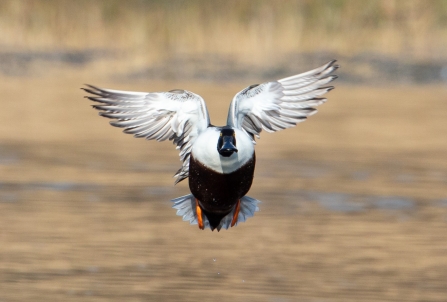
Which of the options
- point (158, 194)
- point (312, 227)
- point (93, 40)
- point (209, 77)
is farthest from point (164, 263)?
point (93, 40)

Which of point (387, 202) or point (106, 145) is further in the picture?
point (106, 145)

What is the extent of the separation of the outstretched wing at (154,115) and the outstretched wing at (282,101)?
14.8 inches

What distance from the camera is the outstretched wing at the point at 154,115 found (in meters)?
6.67

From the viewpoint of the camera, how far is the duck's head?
5879mm

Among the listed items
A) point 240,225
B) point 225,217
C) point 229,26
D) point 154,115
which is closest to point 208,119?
point 154,115

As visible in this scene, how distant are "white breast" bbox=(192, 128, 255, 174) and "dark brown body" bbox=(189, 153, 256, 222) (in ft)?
0.10

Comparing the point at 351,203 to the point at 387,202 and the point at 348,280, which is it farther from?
the point at 348,280

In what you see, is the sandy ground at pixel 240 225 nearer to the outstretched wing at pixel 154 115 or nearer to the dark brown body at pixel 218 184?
the dark brown body at pixel 218 184

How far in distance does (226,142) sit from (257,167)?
4.78 meters

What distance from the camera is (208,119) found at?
6.55m

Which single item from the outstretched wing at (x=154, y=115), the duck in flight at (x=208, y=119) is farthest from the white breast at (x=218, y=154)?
the outstretched wing at (x=154, y=115)

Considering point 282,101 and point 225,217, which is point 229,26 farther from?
point 225,217

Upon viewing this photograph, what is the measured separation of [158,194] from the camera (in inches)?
363

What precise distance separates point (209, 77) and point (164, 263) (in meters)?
11.3
